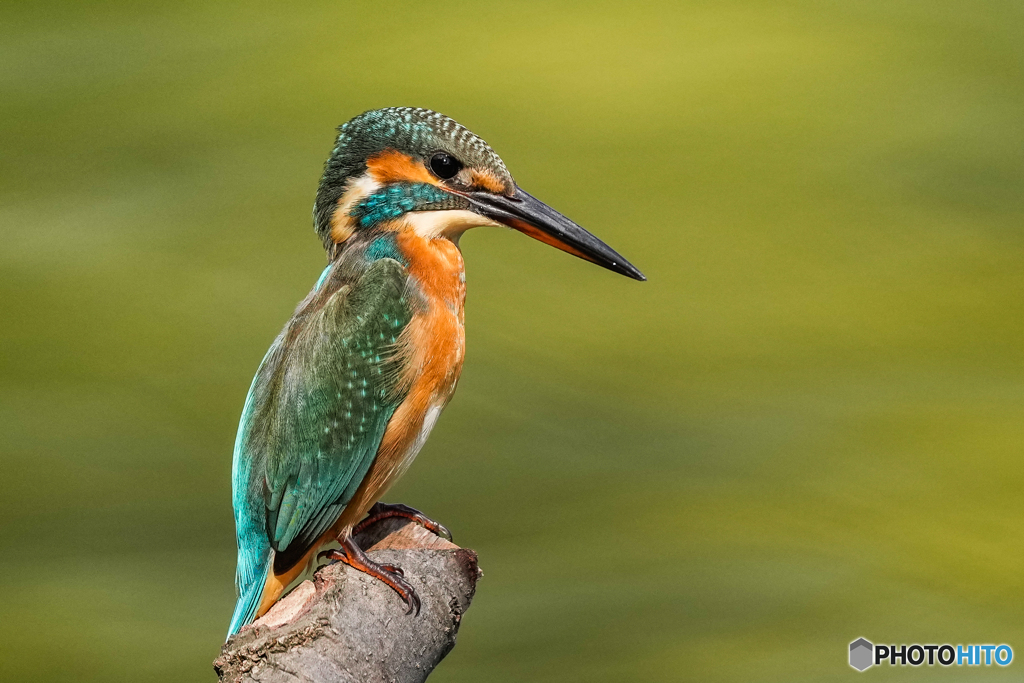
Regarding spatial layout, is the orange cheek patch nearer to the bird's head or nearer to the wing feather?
the bird's head

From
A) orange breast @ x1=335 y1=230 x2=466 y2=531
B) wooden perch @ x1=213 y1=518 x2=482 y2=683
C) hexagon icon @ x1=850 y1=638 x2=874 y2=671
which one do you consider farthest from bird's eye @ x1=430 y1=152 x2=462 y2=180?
hexagon icon @ x1=850 y1=638 x2=874 y2=671

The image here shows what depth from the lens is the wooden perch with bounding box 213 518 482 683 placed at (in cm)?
122

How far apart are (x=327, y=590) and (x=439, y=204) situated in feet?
2.03

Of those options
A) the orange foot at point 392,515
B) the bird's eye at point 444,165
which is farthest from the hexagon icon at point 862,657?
the bird's eye at point 444,165

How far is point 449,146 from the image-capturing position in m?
1.56

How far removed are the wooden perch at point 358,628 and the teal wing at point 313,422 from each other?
5.5 inches

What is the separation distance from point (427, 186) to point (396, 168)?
0.06 metres

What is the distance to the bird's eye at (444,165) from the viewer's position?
5.14 feet

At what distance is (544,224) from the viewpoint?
1.61 meters

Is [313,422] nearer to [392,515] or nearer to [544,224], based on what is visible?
[392,515]

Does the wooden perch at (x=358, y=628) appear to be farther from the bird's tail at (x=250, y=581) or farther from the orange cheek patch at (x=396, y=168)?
the orange cheek patch at (x=396, y=168)

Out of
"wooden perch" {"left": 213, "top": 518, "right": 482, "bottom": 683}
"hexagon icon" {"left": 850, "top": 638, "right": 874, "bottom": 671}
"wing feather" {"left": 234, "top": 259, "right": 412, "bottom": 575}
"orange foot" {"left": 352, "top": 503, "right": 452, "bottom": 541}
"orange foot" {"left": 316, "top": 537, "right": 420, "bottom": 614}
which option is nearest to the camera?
"wooden perch" {"left": 213, "top": 518, "right": 482, "bottom": 683}

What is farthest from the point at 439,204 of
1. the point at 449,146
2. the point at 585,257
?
the point at 585,257

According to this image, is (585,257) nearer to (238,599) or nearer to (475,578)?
(475,578)
